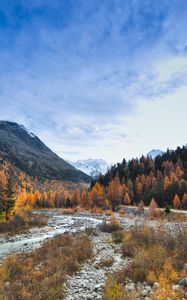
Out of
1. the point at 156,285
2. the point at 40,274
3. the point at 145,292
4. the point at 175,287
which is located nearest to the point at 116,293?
the point at 145,292

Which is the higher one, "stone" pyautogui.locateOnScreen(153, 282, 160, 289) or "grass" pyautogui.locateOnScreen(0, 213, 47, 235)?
"stone" pyautogui.locateOnScreen(153, 282, 160, 289)

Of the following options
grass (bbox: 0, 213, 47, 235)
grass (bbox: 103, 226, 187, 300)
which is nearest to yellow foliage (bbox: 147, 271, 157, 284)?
grass (bbox: 103, 226, 187, 300)

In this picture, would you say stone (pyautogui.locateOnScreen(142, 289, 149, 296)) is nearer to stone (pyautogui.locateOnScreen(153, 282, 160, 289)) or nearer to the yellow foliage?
stone (pyautogui.locateOnScreen(153, 282, 160, 289))

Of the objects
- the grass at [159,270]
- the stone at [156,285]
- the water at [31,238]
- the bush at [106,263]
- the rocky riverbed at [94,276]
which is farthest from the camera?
the water at [31,238]

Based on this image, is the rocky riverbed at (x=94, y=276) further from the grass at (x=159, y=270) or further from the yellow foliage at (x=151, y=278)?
the yellow foliage at (x=151, y=278)

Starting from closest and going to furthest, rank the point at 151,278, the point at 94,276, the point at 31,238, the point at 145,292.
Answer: the point at 145,292
the point at 151,278
the point at 94,276
the point at 31,238

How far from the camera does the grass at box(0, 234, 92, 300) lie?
444 inches

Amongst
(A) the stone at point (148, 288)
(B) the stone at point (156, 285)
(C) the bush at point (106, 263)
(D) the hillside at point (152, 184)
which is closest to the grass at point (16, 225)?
(C) the bush at point (106, 263)

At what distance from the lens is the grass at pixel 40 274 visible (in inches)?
444

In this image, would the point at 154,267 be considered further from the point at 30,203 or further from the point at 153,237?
the point at 30,203

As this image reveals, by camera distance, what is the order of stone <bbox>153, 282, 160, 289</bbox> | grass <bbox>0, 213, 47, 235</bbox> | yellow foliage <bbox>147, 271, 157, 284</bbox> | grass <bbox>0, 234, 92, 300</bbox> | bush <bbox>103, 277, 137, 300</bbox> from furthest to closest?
1. grass <bbox>0, 213, 47, 235</bbox>
2. yellow foliage <bbox>147, 271, 157, 284</bbox>
3. stone <bbox>153, 282, 160, 289</bbox>
4. grass <bbox>0, 234, 92, 300</bbox>
5. bush <bbox>103, 277, 137, 300</bbox>

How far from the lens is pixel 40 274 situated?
1409 centimetres

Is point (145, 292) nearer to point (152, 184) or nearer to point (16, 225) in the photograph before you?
point (16, 225)

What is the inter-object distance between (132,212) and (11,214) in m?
28.7
